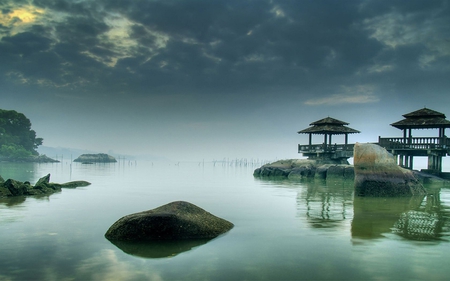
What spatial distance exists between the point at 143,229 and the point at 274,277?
12.3ft

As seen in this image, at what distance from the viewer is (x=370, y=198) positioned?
19.2 m

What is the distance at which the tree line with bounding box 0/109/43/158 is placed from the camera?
9535 cm

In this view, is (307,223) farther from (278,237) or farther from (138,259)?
(138,259)

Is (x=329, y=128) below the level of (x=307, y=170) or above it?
above

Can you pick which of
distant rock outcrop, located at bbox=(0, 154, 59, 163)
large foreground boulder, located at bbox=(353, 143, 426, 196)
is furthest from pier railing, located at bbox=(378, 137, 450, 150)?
distant rock outcrop, located at bbox=(0, 154, 59, 163)

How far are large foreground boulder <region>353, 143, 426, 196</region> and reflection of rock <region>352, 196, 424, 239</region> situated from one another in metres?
0.66

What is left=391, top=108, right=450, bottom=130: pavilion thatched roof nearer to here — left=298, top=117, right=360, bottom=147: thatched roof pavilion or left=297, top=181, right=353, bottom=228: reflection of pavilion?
left=298, top=117, right=360, bottom=147: thatched roof pavilion

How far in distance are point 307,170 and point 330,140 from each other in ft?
18.4

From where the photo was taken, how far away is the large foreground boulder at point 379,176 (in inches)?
784

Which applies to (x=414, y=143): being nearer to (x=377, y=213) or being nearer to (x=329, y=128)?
(x=329, y=128)

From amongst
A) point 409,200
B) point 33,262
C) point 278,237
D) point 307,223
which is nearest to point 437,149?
point 409,200

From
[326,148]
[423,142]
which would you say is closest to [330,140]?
[326,148]

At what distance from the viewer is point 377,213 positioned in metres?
14.2

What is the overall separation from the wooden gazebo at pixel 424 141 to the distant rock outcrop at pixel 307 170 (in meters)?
4.59
